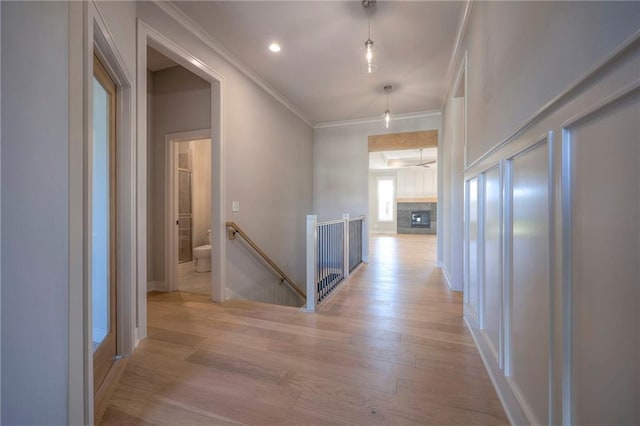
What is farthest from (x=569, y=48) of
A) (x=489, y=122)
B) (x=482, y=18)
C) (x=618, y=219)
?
(x=482, y=18)

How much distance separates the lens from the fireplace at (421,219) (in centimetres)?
1020

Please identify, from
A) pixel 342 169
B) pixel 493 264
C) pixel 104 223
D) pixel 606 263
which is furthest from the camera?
pixel 342 169

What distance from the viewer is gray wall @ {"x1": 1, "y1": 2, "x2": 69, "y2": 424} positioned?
83 centimetres

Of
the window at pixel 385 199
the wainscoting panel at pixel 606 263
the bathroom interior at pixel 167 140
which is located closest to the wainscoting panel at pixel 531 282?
the wainscoting panel at pixel 606 263

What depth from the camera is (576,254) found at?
76 cm

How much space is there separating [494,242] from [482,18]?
1551 mm

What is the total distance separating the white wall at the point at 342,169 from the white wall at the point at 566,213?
143 inches

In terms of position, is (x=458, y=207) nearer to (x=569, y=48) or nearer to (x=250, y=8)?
(x=569, y=48)

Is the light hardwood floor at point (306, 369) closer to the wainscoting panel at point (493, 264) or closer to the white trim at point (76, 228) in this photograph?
the wainscoting panel at point (493, 264)

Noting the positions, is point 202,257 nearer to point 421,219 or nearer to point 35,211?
point 35,211

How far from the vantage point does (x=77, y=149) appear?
1003 millimetres

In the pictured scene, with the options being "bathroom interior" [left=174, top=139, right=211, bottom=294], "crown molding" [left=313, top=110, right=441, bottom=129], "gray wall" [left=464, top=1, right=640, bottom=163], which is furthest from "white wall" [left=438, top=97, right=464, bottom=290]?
"bathroom interior" [left=174, top=139, right=211, bottom=294]

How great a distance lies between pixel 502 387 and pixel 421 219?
31.3ft

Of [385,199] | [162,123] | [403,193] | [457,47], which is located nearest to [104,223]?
[162,123]
